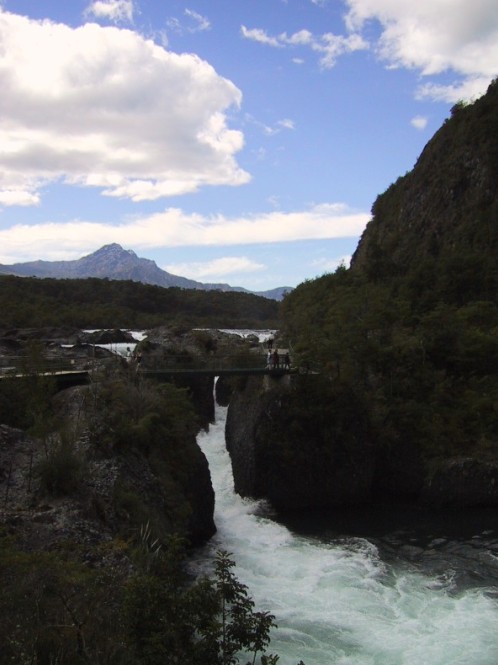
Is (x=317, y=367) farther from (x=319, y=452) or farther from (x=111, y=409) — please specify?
(x=111, y=409)

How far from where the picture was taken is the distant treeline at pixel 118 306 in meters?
88.1

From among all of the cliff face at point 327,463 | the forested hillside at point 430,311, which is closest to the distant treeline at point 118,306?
the forested hillside at point 430,311

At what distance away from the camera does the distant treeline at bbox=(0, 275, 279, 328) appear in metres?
88.1

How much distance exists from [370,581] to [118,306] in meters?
101

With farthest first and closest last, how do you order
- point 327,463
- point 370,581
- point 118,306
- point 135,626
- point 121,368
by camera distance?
point 118,306 < point 327,463 < point 121,368 < point 370,581 < point 135,626

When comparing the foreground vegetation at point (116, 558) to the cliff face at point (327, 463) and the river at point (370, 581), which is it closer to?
the river at point (370, 581)

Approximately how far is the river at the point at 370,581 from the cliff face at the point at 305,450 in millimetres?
1694

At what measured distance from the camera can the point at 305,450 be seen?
100 ft

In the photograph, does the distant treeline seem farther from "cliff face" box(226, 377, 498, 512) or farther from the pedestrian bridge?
"cliff face" box(226, 377, 498, 512)

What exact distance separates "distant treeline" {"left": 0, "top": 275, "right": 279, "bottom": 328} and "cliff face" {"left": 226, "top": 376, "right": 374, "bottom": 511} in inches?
1691

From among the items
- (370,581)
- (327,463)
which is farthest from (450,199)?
A: (370,581)

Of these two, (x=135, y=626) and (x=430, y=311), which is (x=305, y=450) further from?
(x=135, y=626)

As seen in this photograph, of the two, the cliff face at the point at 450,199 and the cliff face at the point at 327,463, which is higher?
the cliff face at the point at 450,199

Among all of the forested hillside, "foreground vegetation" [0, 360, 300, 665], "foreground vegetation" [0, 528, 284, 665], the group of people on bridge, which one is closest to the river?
"foreground vegetation" [0, 360, 300, 665]
